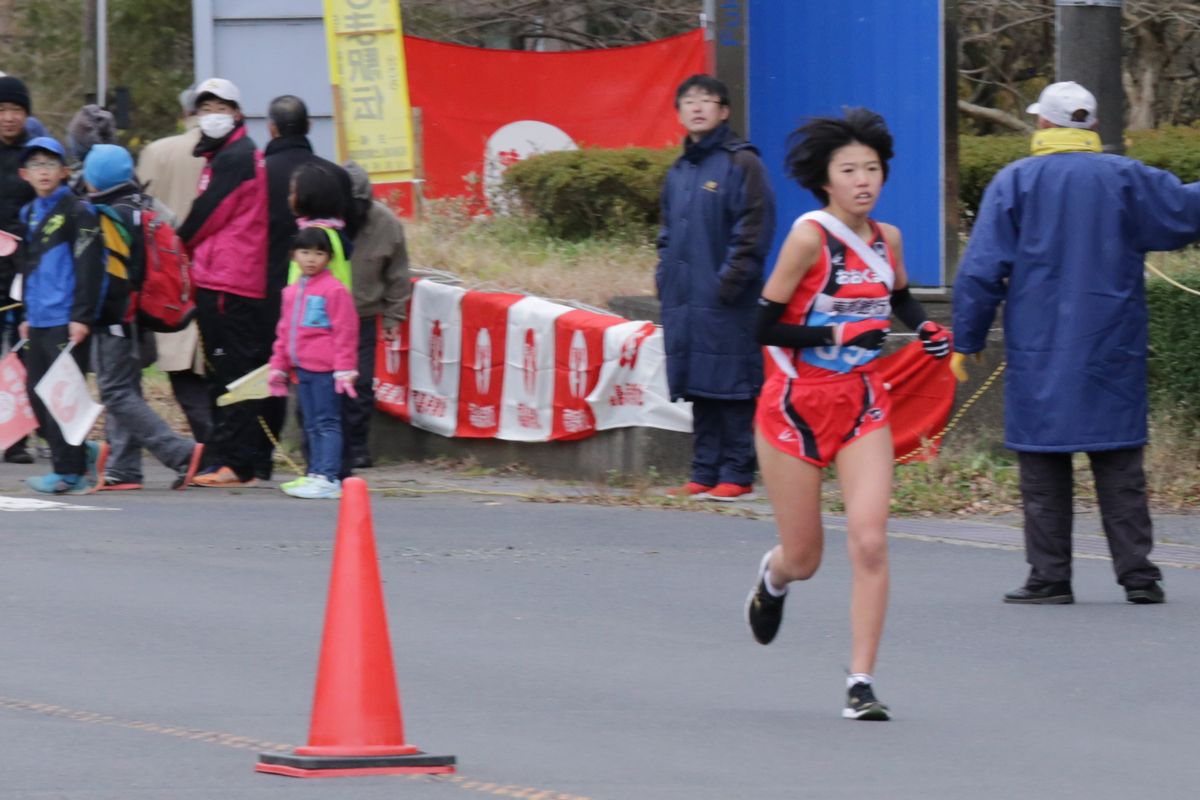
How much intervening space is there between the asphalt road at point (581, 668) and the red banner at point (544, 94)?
12.3 metres

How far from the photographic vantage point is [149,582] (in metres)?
8.53

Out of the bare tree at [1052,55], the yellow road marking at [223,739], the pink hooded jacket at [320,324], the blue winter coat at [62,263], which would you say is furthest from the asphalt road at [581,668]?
the bare tree at [1052,55]

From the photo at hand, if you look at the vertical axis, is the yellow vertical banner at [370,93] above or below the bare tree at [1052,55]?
below

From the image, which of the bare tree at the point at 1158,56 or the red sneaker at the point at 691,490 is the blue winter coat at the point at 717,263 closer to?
the red sneaker at the point at 691,490

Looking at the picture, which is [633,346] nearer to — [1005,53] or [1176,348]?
[1176,348]

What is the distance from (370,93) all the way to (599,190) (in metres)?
2.37

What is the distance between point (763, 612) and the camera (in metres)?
6.89

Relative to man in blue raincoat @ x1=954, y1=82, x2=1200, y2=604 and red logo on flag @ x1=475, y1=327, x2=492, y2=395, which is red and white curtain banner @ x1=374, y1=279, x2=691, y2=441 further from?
man in blue raincoat @ x1=954, y1=82, x2=1200, y2=604

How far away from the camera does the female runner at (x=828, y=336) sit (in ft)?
20.8

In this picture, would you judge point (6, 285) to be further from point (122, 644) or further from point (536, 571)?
point (122, 644)

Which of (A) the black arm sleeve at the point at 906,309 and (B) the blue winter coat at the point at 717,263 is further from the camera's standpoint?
(B) the blue winter coat at the point at 717,263

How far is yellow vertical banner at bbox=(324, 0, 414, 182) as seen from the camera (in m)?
16.8

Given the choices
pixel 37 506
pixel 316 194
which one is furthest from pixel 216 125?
pixel 37 506

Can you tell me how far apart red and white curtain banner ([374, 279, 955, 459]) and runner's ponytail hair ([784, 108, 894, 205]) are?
16.1 ft
